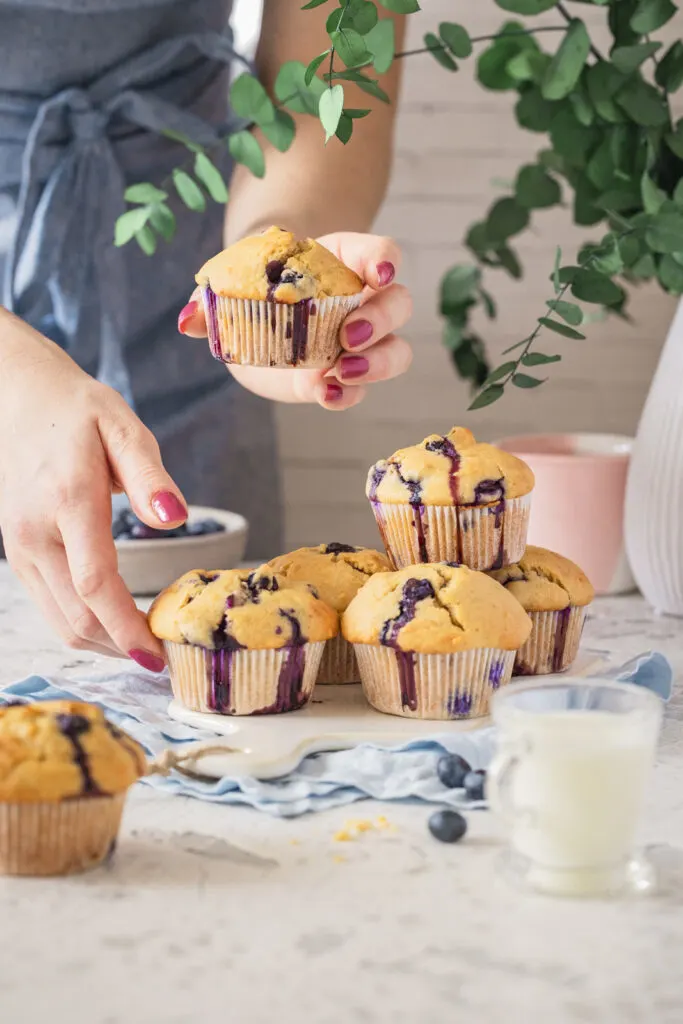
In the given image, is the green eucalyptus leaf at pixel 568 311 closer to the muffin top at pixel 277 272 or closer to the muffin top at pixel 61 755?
the muffin top at pixel 277 272

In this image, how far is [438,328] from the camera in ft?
8.89

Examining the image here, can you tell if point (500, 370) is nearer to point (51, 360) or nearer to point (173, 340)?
point (51, 360)

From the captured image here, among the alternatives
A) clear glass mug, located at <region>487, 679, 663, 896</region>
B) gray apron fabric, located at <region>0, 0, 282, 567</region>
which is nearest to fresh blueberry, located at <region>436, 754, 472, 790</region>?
clear glass mug, located at <region>487, 679, 663, 896</region>

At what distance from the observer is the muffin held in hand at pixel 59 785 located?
728mm

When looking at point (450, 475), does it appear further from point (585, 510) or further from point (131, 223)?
point (131, 223)

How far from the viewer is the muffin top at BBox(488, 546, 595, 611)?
1065mm

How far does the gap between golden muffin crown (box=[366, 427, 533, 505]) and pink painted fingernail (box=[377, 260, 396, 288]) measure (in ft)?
0.55

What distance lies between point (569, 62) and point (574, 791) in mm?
841

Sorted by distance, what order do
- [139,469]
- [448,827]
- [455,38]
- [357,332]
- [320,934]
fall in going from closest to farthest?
[320,934] < [448,827] < [139,469] < [357,332] < [455,38]

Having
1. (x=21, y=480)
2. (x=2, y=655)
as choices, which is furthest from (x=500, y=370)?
(x=2, y=655)

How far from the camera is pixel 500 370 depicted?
3.95 feet

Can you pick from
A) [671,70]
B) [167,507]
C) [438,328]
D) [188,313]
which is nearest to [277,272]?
[188,313]

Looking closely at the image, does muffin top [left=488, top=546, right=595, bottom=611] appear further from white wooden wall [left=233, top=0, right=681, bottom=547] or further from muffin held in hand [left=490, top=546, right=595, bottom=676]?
white wooden wall [left=233, top=0, right=681, bottom=547]

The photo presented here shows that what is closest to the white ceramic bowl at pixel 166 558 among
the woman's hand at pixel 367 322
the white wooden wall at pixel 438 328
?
the woman's hand at pixel 367 322
